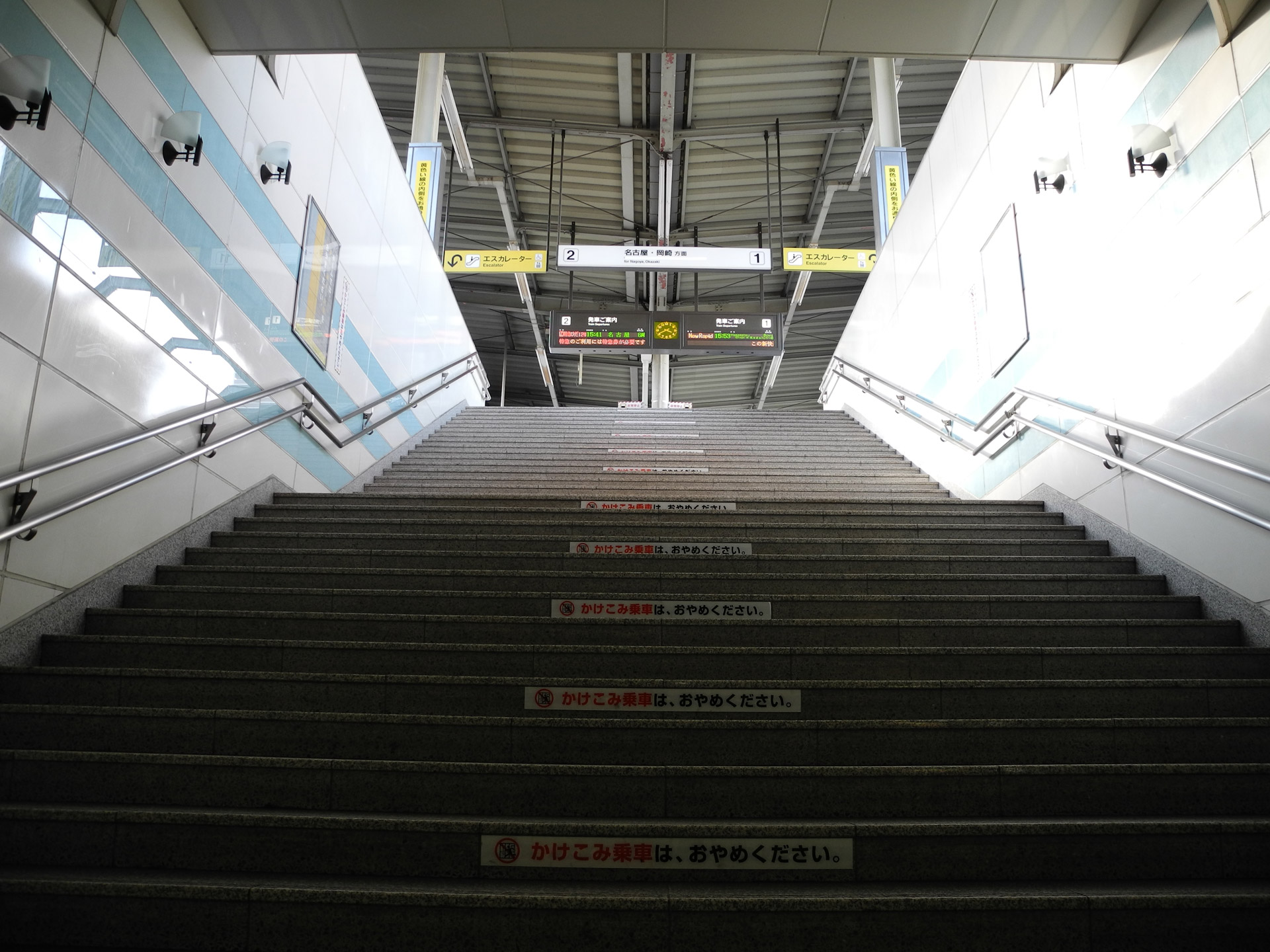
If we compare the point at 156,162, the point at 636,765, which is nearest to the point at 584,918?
the point at 636,765

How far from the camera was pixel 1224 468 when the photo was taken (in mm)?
3631

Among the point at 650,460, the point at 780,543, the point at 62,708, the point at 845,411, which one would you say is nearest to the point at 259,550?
the point at 62,708

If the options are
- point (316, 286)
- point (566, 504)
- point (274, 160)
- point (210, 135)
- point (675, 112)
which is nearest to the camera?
point (210, 135)

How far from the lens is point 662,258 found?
33.6 ft

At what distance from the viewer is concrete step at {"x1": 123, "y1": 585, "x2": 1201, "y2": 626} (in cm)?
379

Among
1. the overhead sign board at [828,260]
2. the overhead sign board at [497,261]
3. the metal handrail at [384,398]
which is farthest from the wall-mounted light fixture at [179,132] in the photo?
the overhead sign board at [828,260]

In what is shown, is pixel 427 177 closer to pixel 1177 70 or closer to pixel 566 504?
pixel 566 504

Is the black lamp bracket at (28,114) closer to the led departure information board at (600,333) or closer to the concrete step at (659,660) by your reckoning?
A: the concrete step at (659,660)

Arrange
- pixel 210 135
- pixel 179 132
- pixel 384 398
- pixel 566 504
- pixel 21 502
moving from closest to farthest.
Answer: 1. pixel 21 502
2. pixel 179 132
3. pixel 210 135
4. pixel 566 504
5. pixel 384 398

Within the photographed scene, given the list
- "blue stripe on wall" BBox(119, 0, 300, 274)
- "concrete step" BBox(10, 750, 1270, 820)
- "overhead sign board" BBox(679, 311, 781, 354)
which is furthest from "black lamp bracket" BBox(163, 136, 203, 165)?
"overhead sign board" BBox(679, 311, 781, 354)

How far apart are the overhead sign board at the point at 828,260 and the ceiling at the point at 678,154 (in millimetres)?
622

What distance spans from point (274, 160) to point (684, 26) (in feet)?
8.69

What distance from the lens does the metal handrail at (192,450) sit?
3.10 meters

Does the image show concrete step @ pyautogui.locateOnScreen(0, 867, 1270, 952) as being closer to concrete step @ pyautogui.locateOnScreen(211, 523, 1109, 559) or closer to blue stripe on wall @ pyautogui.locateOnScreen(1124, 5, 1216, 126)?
concrete step @ pyautogui.locateOnScreen(211, 523, 1109, 559)
